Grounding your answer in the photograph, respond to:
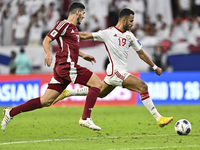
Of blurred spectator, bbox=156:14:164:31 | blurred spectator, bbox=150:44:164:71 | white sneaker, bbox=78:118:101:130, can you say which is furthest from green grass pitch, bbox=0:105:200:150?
blurred spectator, bbox=156:14:164:31

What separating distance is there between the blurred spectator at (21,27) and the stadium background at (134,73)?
571mm

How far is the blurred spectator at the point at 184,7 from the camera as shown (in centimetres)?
1814

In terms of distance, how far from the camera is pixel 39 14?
1745 cm

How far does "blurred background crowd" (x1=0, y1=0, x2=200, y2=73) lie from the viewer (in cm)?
1659

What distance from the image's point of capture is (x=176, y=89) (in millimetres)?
14102

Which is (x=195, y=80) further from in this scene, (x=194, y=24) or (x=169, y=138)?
(x=169, y=138)

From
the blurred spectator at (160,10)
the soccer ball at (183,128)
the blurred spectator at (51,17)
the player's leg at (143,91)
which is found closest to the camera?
the soccer ball at (183,128)

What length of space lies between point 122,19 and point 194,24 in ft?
32.4

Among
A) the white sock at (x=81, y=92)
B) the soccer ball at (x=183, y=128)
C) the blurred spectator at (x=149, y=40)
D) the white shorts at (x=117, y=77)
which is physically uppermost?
the blurred spectator at (x=149, y=40)

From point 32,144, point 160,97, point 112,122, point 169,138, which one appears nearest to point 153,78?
point 160,97

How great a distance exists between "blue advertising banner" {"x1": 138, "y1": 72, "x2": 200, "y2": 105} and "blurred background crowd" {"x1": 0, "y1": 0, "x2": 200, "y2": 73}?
195cm

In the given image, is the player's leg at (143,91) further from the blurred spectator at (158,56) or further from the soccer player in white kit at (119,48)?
the blurred spectator at (158,56)

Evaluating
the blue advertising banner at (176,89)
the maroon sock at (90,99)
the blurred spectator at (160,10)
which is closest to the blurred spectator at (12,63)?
the blue advertising banner at (176,89)

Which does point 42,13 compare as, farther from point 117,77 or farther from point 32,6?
point 117,77
